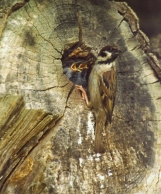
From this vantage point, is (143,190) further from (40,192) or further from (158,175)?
(40,192)

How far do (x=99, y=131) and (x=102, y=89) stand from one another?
0.48 meters

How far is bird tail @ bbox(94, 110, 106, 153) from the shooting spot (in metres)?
2.50

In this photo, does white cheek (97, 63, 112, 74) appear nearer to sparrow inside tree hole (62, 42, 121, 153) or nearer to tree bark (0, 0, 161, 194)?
sparrow inside tree hole (62, 42, 121, 153)

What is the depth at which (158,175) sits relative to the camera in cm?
264

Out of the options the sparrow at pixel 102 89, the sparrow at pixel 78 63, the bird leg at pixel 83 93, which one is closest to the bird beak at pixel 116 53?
the sparrow at pixel 102 89

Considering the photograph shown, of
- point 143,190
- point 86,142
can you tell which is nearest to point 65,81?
point 86,142

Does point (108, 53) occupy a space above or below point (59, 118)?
above

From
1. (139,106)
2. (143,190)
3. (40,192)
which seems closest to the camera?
(40,192)

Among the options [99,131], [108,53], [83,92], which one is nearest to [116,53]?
[108,53]

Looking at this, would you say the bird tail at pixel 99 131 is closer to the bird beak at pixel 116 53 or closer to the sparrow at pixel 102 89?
the sparrow at pixel 102 89

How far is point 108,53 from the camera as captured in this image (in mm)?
2771

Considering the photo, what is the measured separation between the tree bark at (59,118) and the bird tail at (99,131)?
0.10ft

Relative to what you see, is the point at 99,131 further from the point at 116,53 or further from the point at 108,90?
the point at 116,53

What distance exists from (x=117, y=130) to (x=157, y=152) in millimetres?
273
